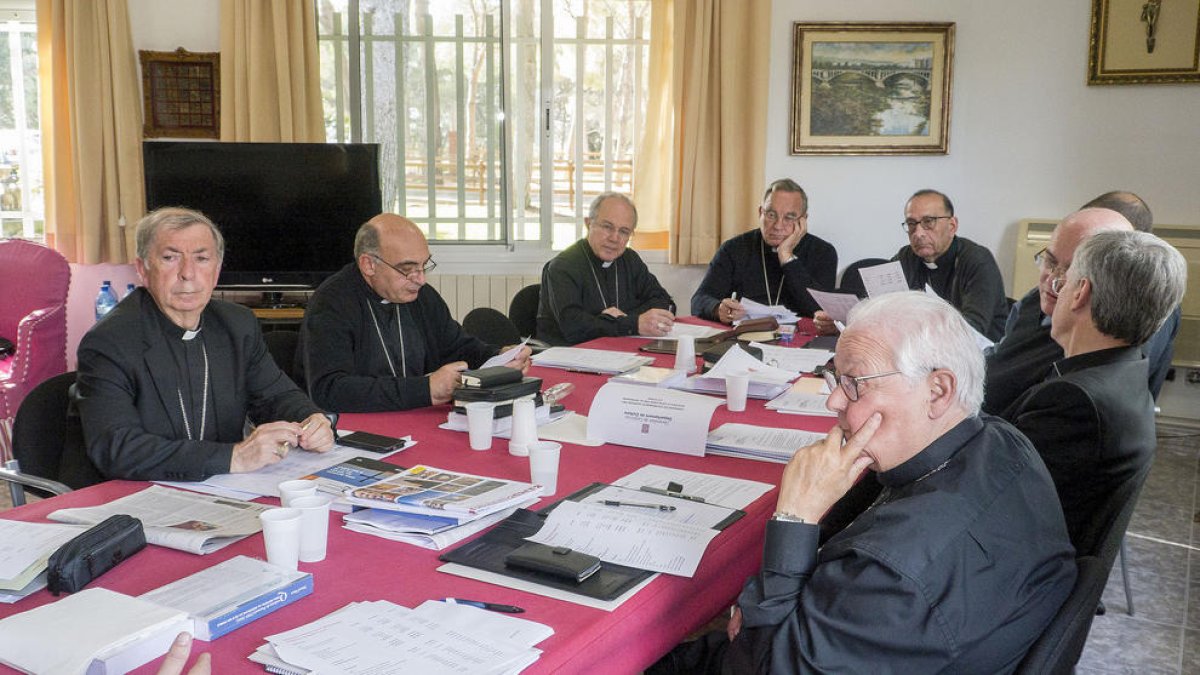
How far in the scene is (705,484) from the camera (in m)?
2.06

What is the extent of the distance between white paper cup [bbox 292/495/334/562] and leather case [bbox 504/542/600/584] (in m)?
0.30

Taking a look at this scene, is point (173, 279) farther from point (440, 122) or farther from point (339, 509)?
point (440, 122)

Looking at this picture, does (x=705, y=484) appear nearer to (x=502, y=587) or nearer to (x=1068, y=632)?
(x=502, y=587)

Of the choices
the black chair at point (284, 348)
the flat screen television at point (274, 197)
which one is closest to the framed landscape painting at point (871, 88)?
the flat screen television at point (274, 197)

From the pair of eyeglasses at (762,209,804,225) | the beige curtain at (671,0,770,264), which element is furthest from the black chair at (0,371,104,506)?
the beige curtain at (671,0,770,264)

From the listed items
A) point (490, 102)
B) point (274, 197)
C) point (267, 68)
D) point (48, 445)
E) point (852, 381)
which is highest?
point (267, 68)

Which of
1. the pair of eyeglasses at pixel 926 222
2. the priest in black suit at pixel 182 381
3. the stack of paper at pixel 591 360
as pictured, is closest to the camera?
the priest in black suit at pixel 182 381

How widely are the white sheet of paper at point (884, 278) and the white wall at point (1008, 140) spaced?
1.94m

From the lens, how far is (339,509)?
1866mm

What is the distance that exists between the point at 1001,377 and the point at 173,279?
2.22 m

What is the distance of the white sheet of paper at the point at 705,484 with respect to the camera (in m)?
1.96

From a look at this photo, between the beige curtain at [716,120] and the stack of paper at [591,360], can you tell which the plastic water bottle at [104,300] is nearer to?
the stack of paper at [591,360]

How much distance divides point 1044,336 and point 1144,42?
11.1 feet

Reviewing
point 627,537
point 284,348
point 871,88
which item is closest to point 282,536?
point 627,537
